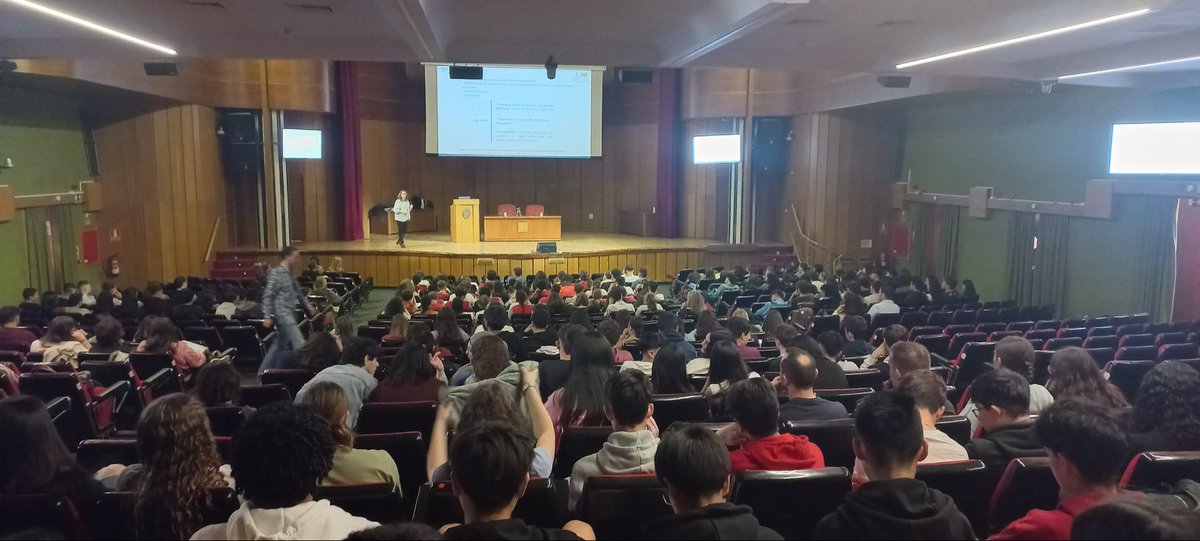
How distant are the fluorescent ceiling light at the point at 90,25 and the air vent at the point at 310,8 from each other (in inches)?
71.0

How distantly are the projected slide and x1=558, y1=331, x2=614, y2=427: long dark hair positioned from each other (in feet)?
45.3

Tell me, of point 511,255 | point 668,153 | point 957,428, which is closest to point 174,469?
point 957,428

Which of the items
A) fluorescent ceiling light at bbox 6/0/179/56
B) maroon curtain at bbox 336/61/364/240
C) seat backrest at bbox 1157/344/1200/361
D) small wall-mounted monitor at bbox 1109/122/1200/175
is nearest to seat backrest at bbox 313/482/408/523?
fluorescent ceiling light at bbox 6/0/179/56

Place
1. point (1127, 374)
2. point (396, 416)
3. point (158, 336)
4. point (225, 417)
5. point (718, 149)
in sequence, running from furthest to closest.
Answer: point (718, 149) → point (158, 336) → point (1127, 374) → point (396, 416) → point (225, 417)

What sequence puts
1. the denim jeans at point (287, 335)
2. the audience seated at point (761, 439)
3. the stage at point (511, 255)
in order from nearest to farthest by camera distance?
1. the audience seated at point (761, 439)
2. the denim jeans at point (287, 335)
3. the stage at point (511, 255)

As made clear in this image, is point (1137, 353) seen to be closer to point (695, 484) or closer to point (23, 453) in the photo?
point (695, 484)

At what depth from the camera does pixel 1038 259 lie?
443 inches

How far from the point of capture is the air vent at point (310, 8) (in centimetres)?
599

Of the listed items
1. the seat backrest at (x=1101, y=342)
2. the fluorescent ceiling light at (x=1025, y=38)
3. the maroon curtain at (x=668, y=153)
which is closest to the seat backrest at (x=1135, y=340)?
the seat backrest at (x=1101, y=342)

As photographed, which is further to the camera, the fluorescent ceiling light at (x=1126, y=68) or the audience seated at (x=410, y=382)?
the fluorescent ceiling light at (x=1126, y=68)

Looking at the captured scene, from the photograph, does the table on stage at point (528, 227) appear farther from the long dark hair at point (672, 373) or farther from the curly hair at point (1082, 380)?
the curly hair at point (1082, 380)

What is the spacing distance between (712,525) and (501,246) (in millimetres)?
14176

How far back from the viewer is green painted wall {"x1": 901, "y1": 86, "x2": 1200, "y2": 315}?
9.70 m

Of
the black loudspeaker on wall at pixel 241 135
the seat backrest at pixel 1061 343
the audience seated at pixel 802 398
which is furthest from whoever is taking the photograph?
the black loudspeaker on wall at pixel 241 135
